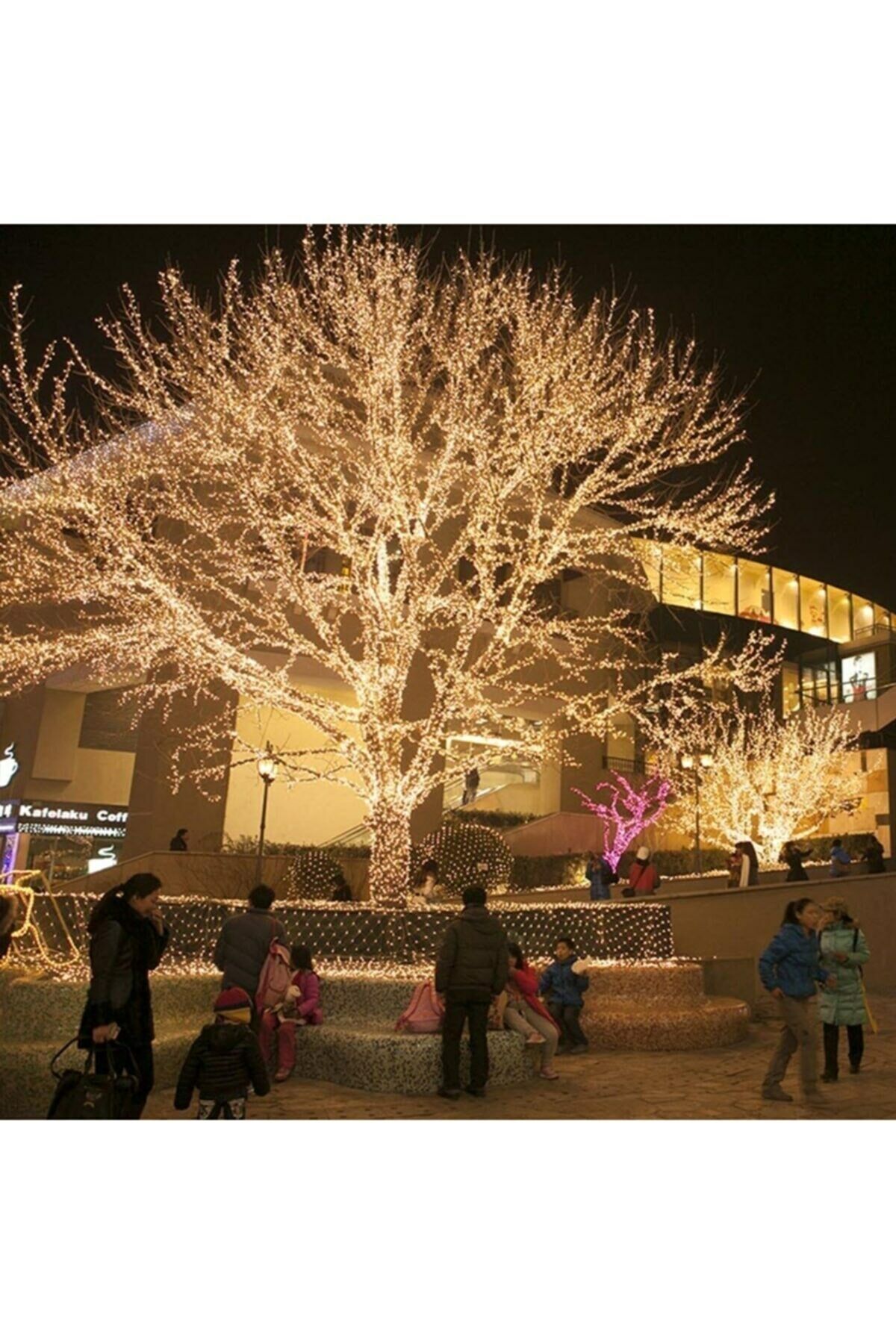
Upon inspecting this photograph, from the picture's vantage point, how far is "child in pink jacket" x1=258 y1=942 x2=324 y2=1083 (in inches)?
331

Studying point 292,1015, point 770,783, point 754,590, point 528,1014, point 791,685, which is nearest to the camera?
point 292,1015

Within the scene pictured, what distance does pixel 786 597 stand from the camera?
44.7 m

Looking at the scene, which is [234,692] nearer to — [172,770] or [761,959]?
[172,770]

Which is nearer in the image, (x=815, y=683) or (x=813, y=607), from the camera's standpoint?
(x=815, y=683)

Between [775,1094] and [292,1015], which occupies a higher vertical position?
[292,1015]

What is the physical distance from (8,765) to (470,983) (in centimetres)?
2150

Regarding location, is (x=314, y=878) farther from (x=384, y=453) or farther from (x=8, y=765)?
(x=8, y=765)

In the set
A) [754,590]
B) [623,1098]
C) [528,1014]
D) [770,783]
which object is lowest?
[623,1098]

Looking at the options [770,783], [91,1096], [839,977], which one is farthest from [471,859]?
[770,783]

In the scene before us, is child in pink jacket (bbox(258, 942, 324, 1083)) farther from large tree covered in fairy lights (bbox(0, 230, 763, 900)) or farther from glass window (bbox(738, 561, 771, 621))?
glass window (bbox(738, 561, 771, 621))

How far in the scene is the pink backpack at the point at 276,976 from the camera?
8.07 m

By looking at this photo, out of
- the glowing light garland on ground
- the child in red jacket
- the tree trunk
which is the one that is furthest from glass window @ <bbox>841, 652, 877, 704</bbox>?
the child in red jacket

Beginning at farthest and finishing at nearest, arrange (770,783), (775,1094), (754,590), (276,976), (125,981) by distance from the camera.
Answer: (754,590) → (770,783) → (276,976) → (775,1094) → (125,981)

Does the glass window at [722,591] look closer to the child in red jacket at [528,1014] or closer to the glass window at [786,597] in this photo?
the glass window at [786,597]
